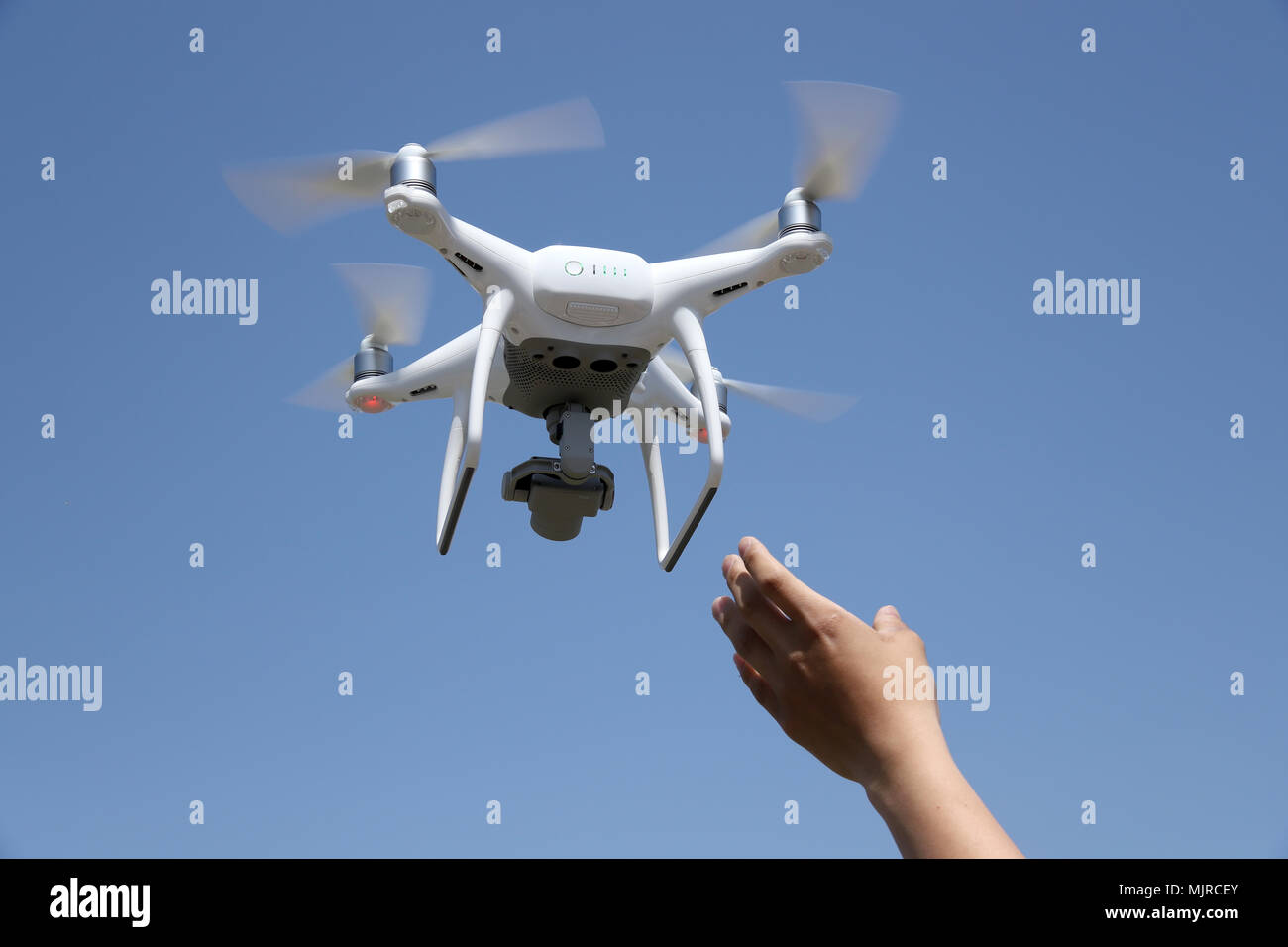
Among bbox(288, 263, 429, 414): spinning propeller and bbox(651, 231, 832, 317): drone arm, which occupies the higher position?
bbox(288, 263, 429, 414): spinning propeller

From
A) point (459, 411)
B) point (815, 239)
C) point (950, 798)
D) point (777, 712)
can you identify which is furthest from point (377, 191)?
point (950, 798)

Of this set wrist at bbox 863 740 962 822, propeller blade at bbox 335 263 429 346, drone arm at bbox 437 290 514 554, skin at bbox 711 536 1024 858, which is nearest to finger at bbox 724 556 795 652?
skin at bbox 711 536 1024 858

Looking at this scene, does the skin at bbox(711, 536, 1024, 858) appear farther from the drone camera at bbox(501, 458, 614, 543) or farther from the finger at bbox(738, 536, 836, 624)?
the drone camera at bbox(501, 458, 614, 543)

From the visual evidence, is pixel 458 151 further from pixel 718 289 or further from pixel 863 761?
pixel 863 761

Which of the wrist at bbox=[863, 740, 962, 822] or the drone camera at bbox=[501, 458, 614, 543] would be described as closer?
the wrist at bbox=[863, 740, 962, 822]

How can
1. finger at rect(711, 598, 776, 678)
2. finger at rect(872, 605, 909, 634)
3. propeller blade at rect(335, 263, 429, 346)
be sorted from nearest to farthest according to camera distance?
finger at rect(872, 605, 909, 634), finger at rect(711, 598, 776, 678), propeller blade at rect(335, 263, 429, 346)

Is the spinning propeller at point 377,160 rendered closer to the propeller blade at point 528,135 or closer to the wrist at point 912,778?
the propeller blade at point 528,135
